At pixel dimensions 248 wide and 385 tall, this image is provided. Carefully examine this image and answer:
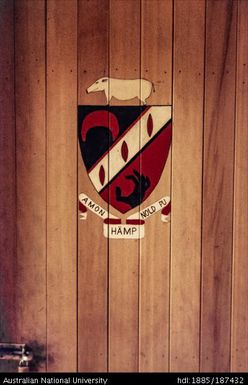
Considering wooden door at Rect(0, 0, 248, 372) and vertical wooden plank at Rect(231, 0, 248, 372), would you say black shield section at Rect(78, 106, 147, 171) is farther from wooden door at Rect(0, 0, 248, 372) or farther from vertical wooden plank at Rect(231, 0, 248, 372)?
vertical wooden plank at Rect(231, 0, 248, 372)

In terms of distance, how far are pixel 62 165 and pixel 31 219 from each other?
21cm

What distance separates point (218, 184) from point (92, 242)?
45 centimetres

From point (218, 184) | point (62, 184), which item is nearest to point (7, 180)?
point (62, 184)

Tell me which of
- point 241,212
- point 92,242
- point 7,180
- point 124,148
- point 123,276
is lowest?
point 123,276

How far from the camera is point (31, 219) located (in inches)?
49.1

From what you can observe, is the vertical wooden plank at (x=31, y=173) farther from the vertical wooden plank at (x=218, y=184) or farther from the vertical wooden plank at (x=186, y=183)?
the vertical wooden plank at (x=218, y=184)

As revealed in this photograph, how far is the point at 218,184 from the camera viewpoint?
47.7 inches

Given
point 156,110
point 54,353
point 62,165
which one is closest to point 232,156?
point 156,110

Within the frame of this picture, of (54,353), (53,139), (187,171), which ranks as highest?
(53,139)

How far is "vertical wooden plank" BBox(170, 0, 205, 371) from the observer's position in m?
1.19

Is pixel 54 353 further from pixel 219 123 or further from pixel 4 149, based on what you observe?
pixel 219 123

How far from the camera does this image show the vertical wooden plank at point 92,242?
1.20 meters

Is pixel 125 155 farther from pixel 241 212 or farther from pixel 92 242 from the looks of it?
pixel 241 212

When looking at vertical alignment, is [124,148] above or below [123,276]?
above
